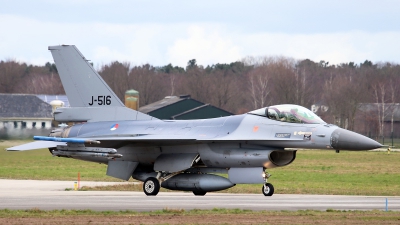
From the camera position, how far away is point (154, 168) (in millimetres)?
20234

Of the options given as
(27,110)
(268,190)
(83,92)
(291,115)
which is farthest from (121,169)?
(27,110)

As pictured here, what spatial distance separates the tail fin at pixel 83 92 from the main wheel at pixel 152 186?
228 centimetres

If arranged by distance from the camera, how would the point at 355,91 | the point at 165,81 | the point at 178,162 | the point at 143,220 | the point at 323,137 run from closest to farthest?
the point at 143,220
the point at 323,137
the point at 178,162
the point at 355,91
the point at 165,81

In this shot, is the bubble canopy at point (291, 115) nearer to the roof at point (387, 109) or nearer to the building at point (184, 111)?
the building at point (184, 111)

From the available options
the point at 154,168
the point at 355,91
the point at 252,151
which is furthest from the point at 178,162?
the point at 355,91

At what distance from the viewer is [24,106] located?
2282 inches

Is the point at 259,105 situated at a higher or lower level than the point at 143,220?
higher

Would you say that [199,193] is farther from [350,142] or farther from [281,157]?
[350,142]

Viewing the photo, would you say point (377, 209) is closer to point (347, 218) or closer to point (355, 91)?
point (347, 218)

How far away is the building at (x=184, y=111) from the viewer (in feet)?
198

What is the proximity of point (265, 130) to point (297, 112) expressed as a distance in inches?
35.6

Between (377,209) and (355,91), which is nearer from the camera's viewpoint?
(377,209)

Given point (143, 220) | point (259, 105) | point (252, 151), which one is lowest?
point (143, 220)

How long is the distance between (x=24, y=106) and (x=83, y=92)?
3741 centimetres
